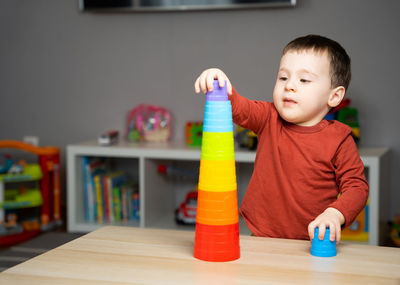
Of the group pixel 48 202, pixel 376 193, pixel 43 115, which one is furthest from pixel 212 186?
pixel 43 115

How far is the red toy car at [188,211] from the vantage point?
7.98 ft

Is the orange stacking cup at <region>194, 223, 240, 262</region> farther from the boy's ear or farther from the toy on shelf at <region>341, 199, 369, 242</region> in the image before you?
the toy on shelf at <region>341, 199, 369, 242</region>

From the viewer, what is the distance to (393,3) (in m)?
2.30

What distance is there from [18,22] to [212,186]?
2514 millimetres

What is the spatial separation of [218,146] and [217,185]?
56 millimetres

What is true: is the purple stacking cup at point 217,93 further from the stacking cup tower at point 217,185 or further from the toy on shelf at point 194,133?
the toy on shelf at point 194,133

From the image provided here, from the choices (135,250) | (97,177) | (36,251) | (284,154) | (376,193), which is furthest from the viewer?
(97,177)

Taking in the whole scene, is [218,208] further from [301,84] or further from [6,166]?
[6,166]

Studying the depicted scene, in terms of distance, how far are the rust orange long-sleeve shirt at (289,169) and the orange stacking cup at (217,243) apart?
33 centimetres

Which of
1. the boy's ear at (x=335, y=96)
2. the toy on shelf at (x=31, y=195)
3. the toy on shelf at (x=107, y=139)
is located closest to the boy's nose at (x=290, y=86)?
the boy's ear at (x=335, y=96)

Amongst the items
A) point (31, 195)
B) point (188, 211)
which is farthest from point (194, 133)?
point (31, 195)

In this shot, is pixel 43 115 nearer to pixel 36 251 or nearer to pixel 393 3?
pixel 36 251

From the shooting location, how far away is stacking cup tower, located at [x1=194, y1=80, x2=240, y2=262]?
27.8 inches

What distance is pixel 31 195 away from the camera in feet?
8.09
